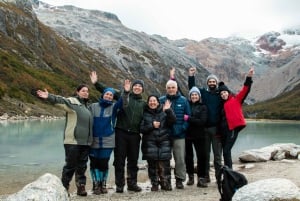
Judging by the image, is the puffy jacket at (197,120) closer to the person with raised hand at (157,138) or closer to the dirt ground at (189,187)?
the person with raised hand at (157,138)

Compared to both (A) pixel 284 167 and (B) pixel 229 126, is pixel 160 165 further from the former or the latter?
(A) pixel 284 167

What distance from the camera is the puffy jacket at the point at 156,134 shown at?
12.4m

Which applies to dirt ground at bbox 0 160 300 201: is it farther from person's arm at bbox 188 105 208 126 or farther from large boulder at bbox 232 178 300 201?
large boulder at bbox 232 178 300 201

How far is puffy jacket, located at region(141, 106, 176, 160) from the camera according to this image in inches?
490

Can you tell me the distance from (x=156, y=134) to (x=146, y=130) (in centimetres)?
34

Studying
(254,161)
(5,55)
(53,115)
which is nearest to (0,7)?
(5,55)

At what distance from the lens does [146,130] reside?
12.4 metres

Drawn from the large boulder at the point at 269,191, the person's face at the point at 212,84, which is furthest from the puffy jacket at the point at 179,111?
the large boulder at the point at 269,191

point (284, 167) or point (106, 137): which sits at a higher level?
point (106, 137)

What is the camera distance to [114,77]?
17325cm

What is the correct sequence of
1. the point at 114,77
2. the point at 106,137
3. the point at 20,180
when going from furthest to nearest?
1. the point at 114,77
2. the point at 20,180
3. the point at 106,137

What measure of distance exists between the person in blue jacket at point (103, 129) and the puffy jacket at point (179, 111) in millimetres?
1636

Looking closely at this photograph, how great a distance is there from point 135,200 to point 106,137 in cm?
195

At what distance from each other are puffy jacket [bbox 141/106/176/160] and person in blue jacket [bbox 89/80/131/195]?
93 cm
